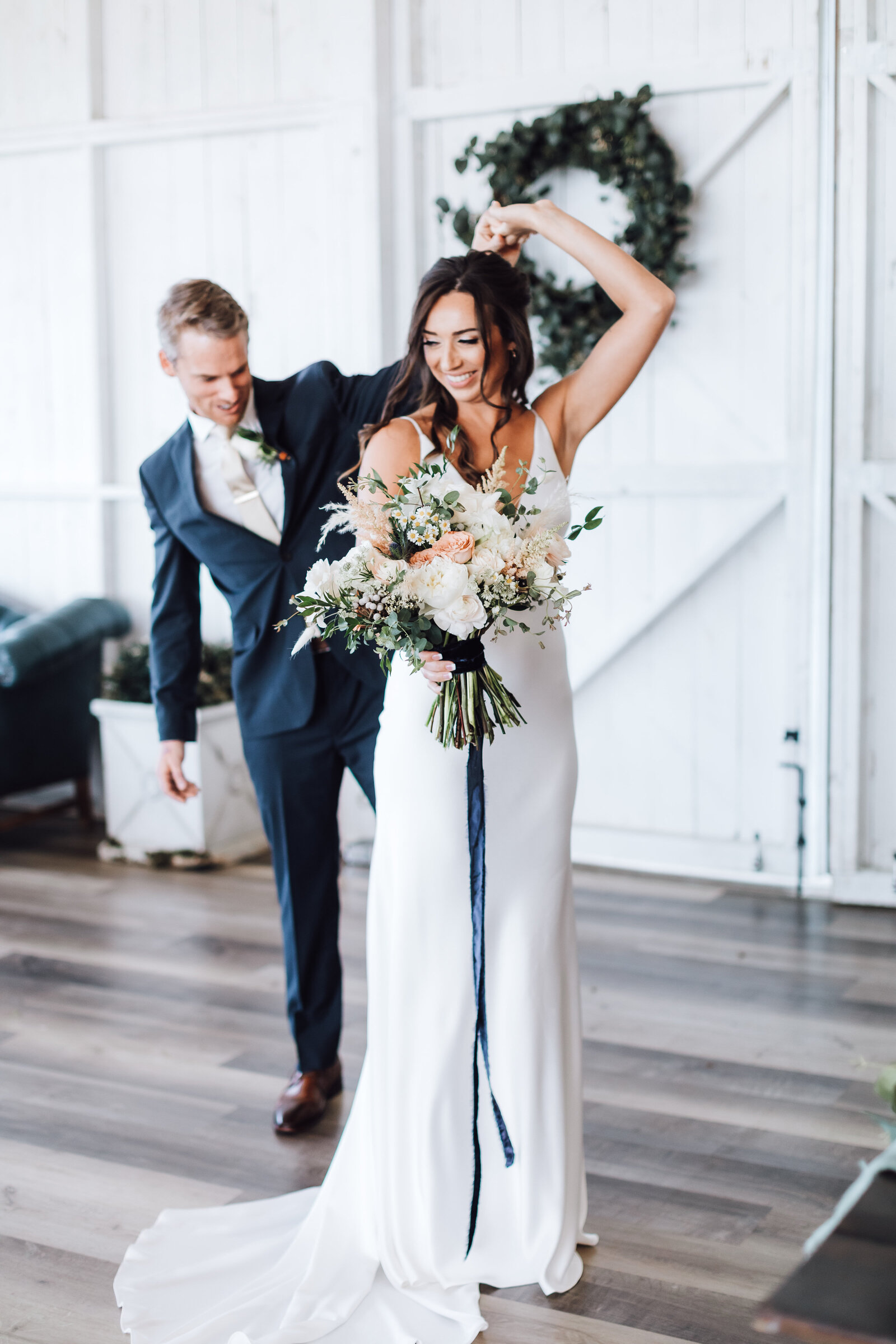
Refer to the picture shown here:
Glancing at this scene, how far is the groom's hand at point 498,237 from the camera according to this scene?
2.57m

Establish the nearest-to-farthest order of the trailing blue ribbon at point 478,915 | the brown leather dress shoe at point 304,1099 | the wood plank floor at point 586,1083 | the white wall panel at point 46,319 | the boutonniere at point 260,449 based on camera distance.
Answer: the trailing blue ribbon at point 478,915
the wood plank floor at point 586,1083
the boutonniere at point 260,449
the brown leather dress shoe at point 304,1099
the white wall panel at point 46,319

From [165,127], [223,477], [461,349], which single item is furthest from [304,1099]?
[165,127]

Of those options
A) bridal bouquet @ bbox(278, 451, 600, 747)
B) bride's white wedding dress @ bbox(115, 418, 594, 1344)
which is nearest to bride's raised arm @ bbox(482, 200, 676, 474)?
bride's white wedding dress @ bbox(115, 418, 594, 1344)

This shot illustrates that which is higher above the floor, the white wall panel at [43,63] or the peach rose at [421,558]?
the white wall panel at [43,63]

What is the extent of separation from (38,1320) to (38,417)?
453 cm

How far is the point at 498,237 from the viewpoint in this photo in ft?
8.52

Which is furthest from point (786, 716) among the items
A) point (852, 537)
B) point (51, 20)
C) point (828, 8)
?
point (51, 20)

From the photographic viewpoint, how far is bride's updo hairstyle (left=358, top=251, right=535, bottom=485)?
2.39 metres

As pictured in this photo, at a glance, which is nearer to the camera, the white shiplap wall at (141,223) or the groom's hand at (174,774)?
the groom's hand at (174,774)

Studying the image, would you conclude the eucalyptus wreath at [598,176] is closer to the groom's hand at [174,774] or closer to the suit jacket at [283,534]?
the suit jacket at [283,534]

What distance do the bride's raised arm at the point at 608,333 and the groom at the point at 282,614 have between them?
0.62 meters

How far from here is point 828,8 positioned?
14.7 feet

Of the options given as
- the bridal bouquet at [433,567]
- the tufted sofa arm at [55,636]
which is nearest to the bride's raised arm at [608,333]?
the bridal bouquet at [433,567]

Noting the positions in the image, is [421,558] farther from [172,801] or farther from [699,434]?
[172,801]
